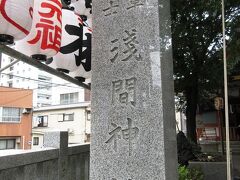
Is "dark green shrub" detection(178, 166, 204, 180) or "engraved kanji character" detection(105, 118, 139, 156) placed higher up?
"engraved kanji character" detection(105, 118, 139, 156)

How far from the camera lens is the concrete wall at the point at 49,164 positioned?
4383mm

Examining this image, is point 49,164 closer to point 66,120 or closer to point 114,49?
point 114,49

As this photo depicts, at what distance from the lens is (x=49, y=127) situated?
1502 inches

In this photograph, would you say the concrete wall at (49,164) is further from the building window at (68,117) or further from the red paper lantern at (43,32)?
the building window at (68,117)

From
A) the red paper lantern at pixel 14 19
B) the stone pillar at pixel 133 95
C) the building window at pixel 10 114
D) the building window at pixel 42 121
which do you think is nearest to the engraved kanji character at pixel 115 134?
the stone pillar at pixel 133 95

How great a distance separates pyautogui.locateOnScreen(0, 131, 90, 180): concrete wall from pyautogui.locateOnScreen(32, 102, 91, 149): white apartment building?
84.6ft

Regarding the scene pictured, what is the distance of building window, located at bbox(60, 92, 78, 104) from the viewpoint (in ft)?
158

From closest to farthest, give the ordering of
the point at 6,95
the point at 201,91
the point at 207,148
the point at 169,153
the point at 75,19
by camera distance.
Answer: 1. the point at 169,153
2. the point at 75,19
3. the point at 201,91
4. the point at 207,148
5. the point at 6,95

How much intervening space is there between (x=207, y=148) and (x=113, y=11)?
14.5 m

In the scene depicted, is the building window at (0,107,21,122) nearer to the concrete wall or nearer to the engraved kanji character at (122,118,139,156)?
the concrete wall

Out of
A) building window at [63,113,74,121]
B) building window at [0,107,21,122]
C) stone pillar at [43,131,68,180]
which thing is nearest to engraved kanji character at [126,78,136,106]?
stone pillar at [43,131,68,180]

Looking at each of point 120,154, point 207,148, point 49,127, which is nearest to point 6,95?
point 49,127

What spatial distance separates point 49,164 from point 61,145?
1.80 ft

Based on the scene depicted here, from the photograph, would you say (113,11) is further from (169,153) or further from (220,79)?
(220,79)
